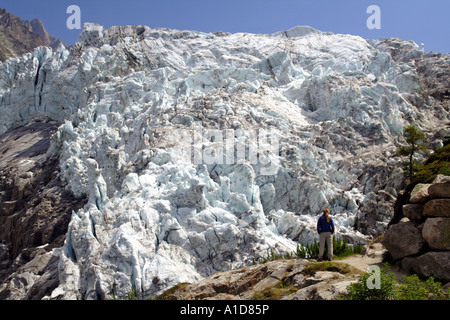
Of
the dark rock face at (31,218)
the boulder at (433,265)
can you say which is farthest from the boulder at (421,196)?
the dark rock face at (31,218)

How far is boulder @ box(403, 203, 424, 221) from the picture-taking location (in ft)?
33.7

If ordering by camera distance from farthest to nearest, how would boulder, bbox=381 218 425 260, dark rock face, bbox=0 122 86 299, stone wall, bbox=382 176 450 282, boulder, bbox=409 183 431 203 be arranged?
dark rock face, bbox=0 122 86 299 < boulder, bbox=409 183 431 203 < boulder, bbox=381 218 425 260 < stone wall, bbox=382 176 450 282

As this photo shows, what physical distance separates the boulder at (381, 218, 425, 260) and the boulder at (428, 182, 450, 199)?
40.1 inches

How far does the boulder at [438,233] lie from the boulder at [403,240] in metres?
0.36

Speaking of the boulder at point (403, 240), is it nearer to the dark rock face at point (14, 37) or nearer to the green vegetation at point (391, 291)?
the green vegetation at point (391, 291)

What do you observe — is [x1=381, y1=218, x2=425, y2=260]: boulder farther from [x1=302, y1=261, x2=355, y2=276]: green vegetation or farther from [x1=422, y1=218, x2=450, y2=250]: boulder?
A: [x1=302, y1=261, x2=355, y2=276]: green vegetation

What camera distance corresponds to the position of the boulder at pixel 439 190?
947cm

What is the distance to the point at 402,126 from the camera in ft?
126

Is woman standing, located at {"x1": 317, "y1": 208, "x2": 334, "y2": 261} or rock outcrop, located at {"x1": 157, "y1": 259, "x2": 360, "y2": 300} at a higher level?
woman standing, located at {"x1": 317, "y1": 208, "x2": 334, "y2": 261}

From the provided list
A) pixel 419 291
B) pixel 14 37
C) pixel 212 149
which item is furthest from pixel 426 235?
pixel 14 37

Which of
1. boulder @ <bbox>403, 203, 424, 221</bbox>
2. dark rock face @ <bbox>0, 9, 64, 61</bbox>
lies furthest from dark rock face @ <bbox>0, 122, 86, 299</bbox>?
dark rock face @ <bbox>0, 9, 64, 61</bbox>

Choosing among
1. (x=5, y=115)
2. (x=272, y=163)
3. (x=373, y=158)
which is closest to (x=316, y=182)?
(x=272, y=163)

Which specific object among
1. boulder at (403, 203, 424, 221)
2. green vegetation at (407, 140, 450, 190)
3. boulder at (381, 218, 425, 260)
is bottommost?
boulder at (381, 218, 425, 260)

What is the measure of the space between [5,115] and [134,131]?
39.2 meters
